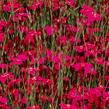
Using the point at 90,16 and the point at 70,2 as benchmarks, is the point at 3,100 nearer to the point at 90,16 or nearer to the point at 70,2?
the point at 90,16

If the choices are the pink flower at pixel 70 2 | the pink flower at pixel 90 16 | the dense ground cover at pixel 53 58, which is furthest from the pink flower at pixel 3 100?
the pink flower at pixel 70 2

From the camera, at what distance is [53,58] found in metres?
2.79

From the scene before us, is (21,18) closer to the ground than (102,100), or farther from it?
farther from it

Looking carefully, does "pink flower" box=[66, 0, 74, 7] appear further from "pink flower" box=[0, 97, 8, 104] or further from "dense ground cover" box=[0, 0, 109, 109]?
"pink flower" box=[0, 97, 8, 104]

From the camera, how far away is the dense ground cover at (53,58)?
2.55 metres

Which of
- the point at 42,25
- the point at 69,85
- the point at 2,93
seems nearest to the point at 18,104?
the point at 2,93

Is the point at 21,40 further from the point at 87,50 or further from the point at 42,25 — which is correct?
the point at 87,50

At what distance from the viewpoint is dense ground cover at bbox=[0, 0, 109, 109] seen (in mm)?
2549

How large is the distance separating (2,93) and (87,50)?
657 mm

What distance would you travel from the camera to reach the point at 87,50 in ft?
9.68

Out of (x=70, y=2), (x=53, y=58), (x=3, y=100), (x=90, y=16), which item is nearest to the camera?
(x=3, y=100)

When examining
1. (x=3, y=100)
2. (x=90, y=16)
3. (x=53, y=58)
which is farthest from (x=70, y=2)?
(x=3, y=100)

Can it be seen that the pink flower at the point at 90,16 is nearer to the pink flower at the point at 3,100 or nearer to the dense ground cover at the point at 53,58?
the dense ground cover at the point at 53,58

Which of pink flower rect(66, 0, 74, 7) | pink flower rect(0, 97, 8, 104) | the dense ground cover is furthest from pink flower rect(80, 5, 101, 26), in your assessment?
pink flower rect(0, 97, 8, 104)
